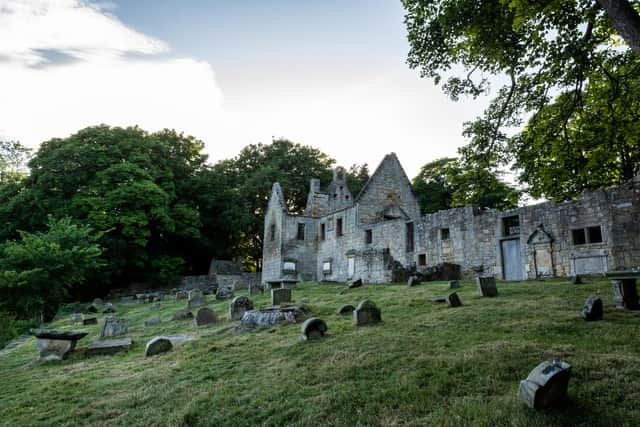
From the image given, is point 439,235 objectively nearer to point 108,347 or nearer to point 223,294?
point 223,294

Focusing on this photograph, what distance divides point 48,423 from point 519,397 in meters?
6.04

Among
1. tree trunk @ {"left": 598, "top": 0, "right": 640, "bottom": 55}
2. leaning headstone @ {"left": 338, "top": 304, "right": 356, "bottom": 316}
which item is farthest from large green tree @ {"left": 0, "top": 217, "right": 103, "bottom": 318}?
tree trunk @ {"left": 598, "top": 0, "right": 640, "bottom": 55}

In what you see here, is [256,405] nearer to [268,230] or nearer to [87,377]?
[87,377]

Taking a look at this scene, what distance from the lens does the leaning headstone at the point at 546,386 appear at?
13.0 feet

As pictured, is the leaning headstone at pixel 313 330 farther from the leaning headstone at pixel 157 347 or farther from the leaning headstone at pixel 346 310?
the leaning headstone at pixel 157 347

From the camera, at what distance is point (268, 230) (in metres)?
33.6

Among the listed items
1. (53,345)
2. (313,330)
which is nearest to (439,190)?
(313,330)

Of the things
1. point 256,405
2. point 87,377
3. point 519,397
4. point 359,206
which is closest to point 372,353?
point 256,405

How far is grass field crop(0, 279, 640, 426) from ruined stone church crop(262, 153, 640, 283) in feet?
25.9

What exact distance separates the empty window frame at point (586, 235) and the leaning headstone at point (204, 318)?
49.1 feet

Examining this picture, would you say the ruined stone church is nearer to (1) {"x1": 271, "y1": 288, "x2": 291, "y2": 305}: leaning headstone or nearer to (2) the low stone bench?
(1) {"x1": 271, "y1": 288, "x2": 291, "y2": 305}: leaning headstone

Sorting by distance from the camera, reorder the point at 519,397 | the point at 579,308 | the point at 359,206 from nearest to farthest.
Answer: the point at 519,397 → the point at 579,308 → the point at 359,206

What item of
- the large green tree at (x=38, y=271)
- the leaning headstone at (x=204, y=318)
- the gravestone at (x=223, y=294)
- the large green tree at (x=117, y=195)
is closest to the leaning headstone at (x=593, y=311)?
the leaning headstone at (x=204, y=318)

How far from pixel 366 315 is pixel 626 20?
714 centimetres
